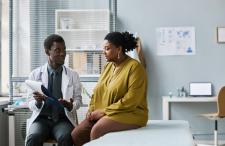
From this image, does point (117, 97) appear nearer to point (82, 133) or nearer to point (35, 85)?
point (82, 133)

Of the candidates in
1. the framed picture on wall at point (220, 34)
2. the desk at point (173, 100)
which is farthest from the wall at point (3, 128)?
the framed picture on wall at point (220, 34)

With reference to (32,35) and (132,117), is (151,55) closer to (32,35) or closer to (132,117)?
(32,35)

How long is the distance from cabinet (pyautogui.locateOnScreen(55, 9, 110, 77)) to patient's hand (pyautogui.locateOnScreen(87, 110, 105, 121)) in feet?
5.12

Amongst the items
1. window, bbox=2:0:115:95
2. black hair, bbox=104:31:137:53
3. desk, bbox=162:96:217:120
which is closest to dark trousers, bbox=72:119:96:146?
black hair, bbox=104:31:137:53

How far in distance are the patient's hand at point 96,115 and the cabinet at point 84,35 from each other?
1559 millimetres

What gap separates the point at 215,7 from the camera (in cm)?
489

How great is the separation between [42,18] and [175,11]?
1660mm

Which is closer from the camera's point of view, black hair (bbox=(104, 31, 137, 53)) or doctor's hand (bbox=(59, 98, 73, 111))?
black hair (bbox=(104, 31, 137, 53))

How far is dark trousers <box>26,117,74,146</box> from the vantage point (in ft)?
9.48

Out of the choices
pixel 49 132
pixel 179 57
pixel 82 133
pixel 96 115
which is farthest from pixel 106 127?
pixel 179 57

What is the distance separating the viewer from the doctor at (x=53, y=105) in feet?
9.60

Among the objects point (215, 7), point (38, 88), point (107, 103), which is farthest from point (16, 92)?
point (215, 7)

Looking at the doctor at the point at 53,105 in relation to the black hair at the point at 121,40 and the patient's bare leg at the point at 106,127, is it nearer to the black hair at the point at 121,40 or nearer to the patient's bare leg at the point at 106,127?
the patient's bare leg at the point at 106,127

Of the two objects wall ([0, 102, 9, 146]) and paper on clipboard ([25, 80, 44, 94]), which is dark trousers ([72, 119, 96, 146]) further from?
wall ([0, 102, 9, 146])
